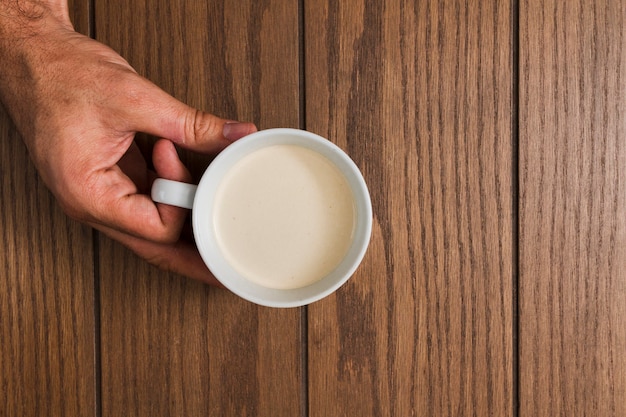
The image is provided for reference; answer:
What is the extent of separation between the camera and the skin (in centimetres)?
51

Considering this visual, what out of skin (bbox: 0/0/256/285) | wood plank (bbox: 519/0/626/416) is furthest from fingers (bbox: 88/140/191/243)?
wood plank (bbox: 519/0/626/416)

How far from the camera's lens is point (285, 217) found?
503 mm

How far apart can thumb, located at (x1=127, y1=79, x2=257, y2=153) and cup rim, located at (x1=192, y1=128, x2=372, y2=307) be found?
27mm

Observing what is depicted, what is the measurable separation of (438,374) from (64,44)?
487 mm

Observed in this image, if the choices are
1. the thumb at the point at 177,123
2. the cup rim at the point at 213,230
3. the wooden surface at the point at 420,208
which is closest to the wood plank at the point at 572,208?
the wooden surface at the point at 420,208

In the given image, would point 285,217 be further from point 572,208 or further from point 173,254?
point 572,208

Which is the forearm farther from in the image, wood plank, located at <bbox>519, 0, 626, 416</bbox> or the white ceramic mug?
wood plank, located at <bbox>519, 0, 626, 416</bbox>

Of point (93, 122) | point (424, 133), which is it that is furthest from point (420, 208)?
point (93, 122)

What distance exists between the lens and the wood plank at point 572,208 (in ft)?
1.91

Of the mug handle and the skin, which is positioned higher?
the skin

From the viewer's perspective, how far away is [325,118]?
580 mm

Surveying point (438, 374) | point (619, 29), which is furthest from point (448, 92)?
point (438, 374)

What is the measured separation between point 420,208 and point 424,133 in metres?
0.08

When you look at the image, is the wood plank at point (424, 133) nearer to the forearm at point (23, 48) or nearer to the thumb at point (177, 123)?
the thumb at point (177, 123)
